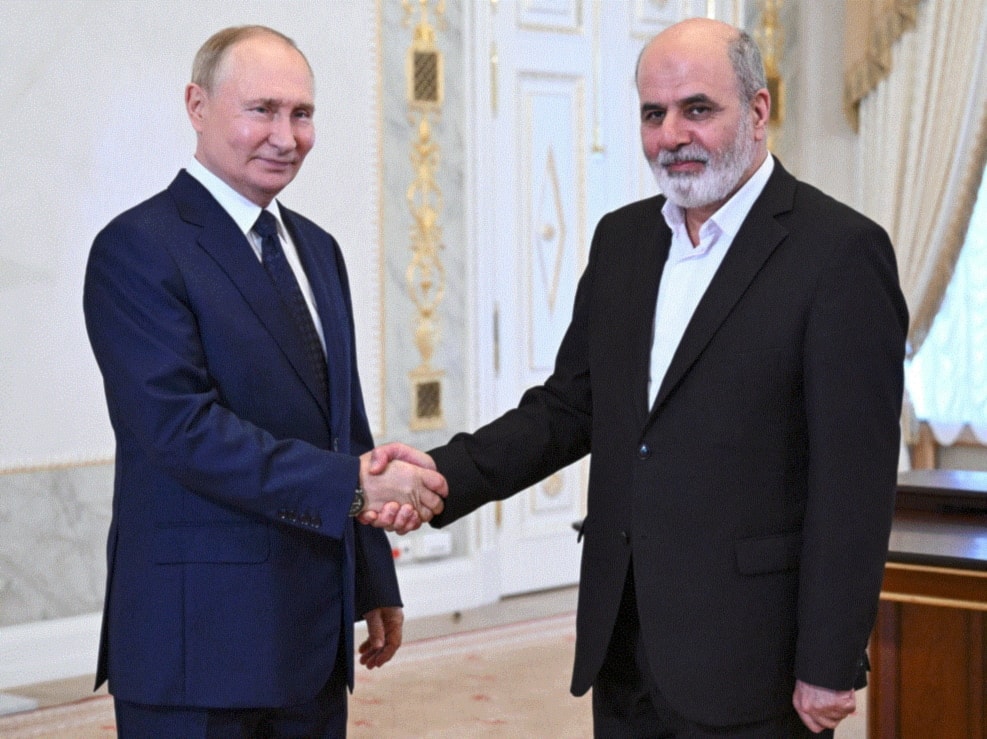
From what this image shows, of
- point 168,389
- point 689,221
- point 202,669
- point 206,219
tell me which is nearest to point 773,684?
point 689,221

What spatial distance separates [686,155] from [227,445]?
0.93 metres

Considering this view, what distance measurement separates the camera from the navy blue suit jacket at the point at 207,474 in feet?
7.36

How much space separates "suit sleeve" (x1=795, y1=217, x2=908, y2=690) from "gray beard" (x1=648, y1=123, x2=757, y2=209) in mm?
247

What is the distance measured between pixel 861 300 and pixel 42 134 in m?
3.40

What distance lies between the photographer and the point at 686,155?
7.45ft

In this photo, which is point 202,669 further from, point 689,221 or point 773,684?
point 689,221

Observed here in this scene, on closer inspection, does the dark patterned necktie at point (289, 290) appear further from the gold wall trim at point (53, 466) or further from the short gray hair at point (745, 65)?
the gold wall trim at point (53, 466)

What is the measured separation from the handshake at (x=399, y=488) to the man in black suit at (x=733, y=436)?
384 millimetres

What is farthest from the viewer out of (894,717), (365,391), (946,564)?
(365,391)

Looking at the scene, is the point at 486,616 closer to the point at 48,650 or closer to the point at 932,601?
the point at 48,650

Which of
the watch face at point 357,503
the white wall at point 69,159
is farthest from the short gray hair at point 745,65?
the white wall at point 69,159

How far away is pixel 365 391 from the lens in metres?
5.57

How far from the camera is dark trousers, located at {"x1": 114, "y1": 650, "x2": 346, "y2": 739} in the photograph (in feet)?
7.40

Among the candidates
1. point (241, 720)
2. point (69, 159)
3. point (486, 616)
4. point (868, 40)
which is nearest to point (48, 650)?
point (69, 159)
